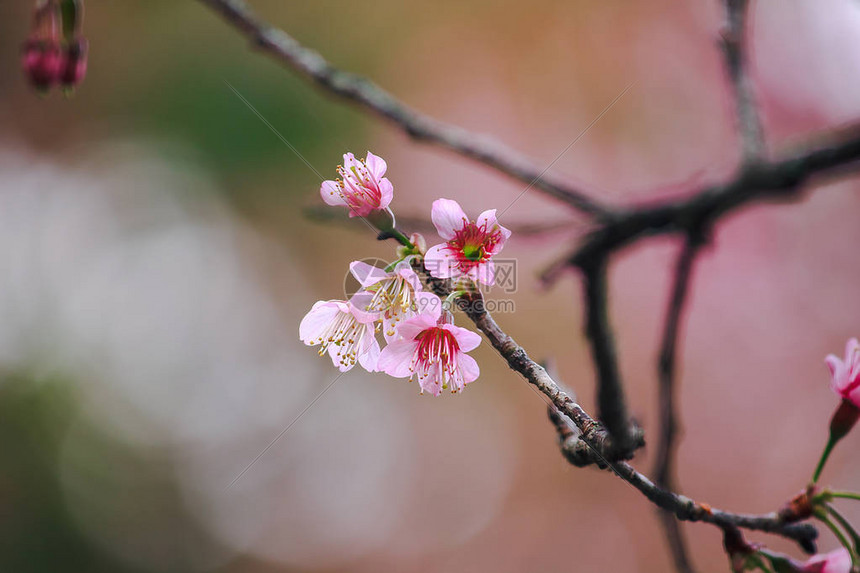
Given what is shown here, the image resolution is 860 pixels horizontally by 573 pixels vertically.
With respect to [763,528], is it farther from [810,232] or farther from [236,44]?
[236,44]

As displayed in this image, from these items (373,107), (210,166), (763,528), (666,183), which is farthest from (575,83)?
(763,528)

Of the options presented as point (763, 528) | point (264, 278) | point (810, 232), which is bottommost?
point (763, 528)

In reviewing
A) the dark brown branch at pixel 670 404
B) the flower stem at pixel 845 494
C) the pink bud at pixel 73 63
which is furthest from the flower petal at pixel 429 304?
the pink bud at pixel 73 63

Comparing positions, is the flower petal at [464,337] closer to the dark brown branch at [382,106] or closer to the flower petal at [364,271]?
the flower petal at [364,271]

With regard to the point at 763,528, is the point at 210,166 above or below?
above

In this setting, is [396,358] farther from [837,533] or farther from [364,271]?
[837,533]

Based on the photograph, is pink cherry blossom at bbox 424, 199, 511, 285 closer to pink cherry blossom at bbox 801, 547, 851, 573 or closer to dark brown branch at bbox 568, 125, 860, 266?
dark brown branch at bbox 568, 125, 860, 266

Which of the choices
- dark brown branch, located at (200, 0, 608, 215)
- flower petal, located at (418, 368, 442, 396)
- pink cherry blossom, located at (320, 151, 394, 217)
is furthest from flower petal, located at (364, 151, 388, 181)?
dark brown branch, located at (200, 0, 608, 215)
